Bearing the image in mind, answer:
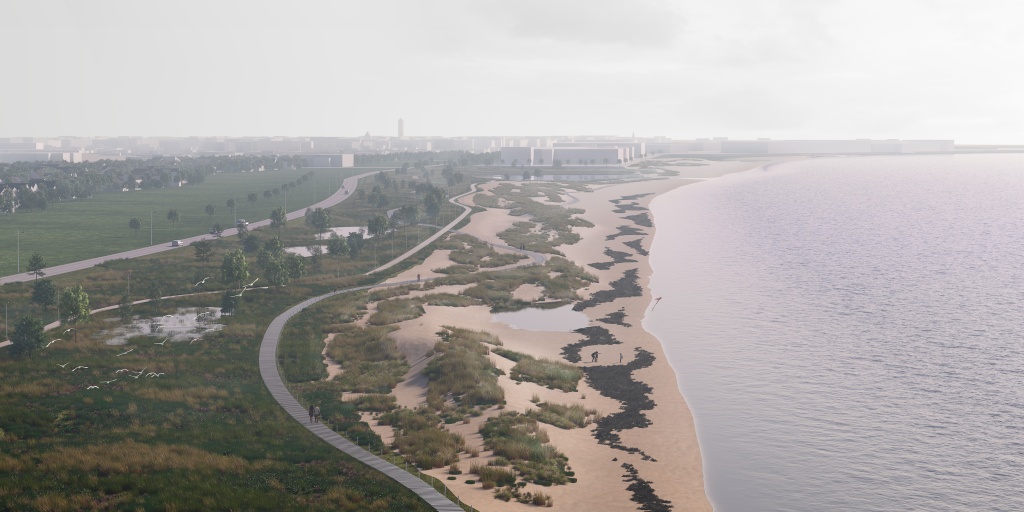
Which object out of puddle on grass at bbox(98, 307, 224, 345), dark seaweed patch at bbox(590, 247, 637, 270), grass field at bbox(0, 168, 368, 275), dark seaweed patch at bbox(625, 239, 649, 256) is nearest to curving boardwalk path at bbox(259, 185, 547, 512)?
puddle on grass at bbox(98, 307, 224, 345)

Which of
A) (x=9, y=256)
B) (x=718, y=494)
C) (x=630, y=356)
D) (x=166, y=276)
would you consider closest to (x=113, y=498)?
(x=718, y=494)

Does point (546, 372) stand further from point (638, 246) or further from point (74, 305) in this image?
point (638, 246)

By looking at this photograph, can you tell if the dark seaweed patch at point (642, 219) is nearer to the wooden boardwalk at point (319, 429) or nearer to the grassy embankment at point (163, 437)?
the wooden boardwalk at point (319, 429)

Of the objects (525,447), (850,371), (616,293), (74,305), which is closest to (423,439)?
(525,447)

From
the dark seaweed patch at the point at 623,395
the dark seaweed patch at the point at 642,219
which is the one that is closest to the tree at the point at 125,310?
the dark seaweed patch at the point at 623,395

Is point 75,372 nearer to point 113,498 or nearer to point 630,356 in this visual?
point 113,498

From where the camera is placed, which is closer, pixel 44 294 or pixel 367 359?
pixel 367 359
